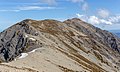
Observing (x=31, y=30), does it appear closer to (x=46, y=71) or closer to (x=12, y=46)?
(x=12, y=46)

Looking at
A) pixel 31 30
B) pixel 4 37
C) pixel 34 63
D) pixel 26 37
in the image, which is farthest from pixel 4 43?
pixel 34 63

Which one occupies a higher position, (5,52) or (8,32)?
(8,32)

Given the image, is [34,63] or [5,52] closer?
[34,63]

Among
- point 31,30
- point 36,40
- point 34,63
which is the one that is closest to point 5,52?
point 31,30

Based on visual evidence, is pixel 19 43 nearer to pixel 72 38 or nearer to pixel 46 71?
pixel 72 38

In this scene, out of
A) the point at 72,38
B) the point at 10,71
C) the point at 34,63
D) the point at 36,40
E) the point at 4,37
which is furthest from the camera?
the point at 72,38

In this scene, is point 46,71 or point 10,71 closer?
point 10,71

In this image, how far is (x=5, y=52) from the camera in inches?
6230

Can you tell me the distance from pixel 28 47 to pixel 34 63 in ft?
150

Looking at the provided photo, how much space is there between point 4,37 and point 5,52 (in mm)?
23849

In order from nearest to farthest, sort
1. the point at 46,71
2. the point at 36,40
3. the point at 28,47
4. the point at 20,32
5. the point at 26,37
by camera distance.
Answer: the point at 46,71 → the point at 28,47 → the point at 36,40 → the point at 26,37 → the point at 20,32

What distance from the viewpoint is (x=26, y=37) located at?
472 ft

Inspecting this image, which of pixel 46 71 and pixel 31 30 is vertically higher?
pixel 31 30

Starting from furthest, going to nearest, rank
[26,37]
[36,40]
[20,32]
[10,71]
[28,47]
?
[20,32] → [26,37] → [36,40] → [28,47] → [10,71]
